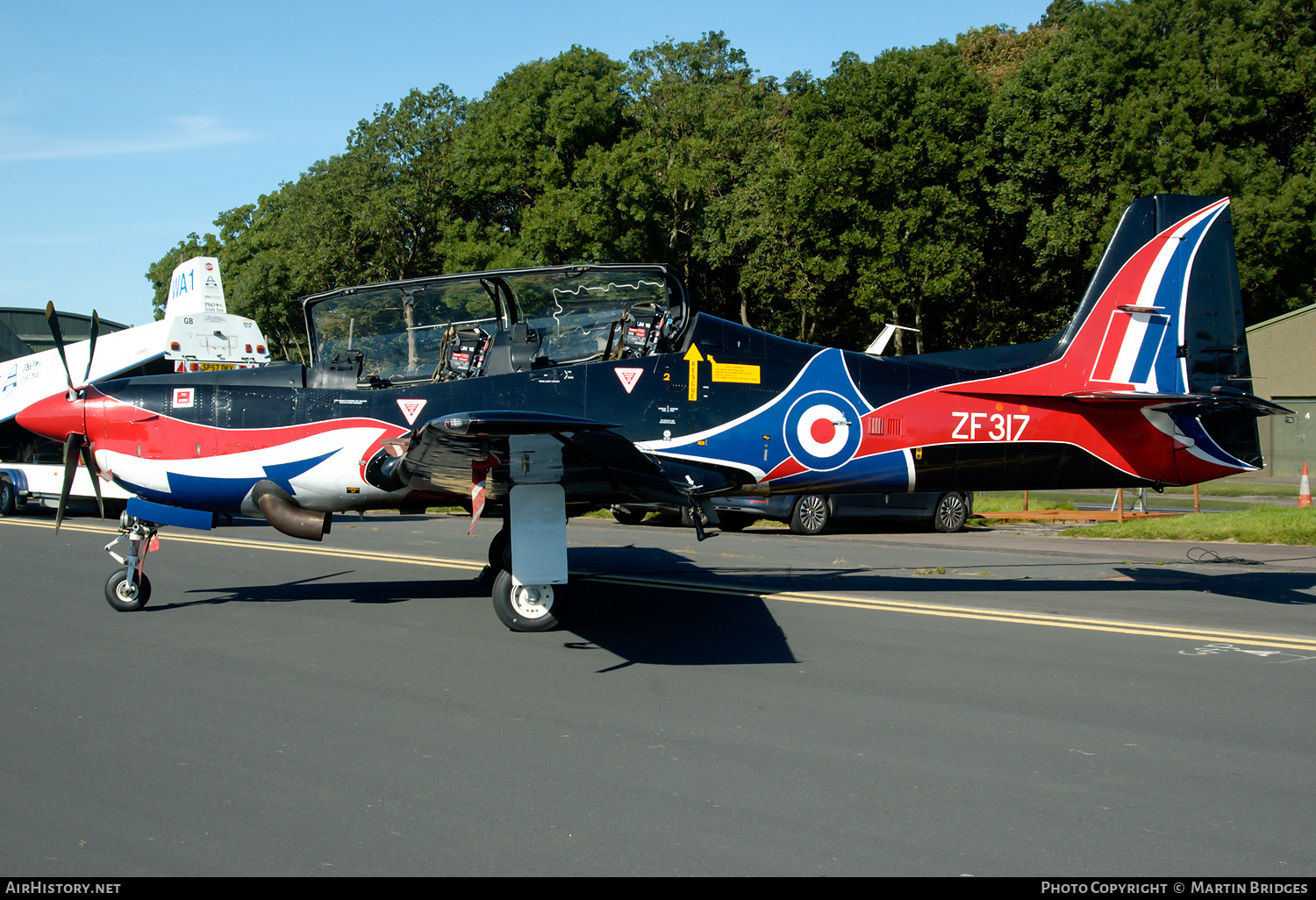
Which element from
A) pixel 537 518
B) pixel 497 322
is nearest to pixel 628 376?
pixel 497 322

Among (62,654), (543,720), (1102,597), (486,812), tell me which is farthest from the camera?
(1102,597)

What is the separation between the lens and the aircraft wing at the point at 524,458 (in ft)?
21.0


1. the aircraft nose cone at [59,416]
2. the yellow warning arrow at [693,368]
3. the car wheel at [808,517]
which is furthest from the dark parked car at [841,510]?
the aircraft nose cone at [59,416]

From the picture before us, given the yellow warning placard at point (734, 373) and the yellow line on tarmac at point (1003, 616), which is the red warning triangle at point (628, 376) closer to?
the yellow warning placard at point (734, 373)

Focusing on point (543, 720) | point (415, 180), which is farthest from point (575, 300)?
point (415, 180)

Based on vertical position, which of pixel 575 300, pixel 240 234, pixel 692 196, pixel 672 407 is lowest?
pixel 672 407

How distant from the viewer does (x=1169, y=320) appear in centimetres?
940

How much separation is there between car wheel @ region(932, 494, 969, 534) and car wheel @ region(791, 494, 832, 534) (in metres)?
2.35

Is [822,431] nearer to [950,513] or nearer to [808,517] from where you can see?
[808,517]

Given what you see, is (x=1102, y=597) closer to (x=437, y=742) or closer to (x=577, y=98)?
(x=437, y=742)

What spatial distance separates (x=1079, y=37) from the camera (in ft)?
104

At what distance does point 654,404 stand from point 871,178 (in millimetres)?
23824

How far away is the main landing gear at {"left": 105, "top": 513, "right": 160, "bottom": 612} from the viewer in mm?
8836
